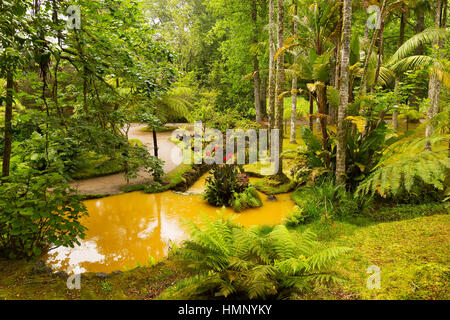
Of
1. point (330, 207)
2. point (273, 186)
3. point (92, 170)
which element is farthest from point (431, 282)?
point (92, 170)

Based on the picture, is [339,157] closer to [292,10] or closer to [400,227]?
[400,227]

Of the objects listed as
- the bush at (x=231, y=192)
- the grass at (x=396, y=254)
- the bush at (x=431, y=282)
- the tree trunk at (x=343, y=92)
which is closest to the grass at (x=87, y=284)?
the grass at (x=396, y=254)

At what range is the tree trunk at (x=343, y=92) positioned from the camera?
4.93m

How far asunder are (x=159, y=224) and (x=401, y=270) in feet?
14.6

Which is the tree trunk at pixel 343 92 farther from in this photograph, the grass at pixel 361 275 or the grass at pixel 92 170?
the grass at pixel 92 170

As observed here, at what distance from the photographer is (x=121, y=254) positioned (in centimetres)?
457

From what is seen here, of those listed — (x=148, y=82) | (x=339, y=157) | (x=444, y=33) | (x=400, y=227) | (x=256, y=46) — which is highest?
(x=256, y=46)

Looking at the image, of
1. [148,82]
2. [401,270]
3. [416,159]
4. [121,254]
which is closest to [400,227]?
[416,159]

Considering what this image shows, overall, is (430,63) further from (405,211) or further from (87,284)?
(87,284)

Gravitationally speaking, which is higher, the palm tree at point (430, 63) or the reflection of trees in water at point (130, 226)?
the palm tree at point (430, 63)

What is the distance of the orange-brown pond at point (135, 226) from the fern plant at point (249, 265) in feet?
6.77

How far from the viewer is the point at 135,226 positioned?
5695 mm

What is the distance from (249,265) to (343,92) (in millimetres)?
4076

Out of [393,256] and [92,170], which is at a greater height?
[92,170]
